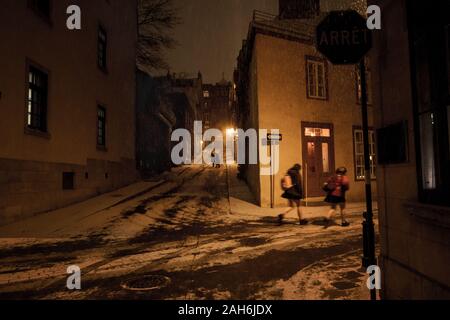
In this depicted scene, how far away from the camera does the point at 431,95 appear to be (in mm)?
3496

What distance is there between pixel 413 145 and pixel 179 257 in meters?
4.60

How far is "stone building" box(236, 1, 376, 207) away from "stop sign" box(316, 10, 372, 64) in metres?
9.46

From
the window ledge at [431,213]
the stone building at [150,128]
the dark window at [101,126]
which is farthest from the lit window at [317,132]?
the stone building at [150,128]

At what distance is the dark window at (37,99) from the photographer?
11.1m

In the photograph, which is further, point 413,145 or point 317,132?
point 317,132

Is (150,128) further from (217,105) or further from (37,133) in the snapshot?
(217,105)

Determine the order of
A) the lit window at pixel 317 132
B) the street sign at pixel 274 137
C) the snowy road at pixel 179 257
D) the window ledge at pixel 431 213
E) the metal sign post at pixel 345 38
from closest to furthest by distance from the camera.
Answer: the window ledge at pixel 431 213 → the metal sign post at pixel 345 38 → the snowy road at pixel 179 257 → the street sign at pixel 274 137 → the lit window at pixel 317 132

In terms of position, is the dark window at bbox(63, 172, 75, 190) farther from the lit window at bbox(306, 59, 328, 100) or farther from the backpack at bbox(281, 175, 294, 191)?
the lit window at bbox(306, 59, 328, 100)

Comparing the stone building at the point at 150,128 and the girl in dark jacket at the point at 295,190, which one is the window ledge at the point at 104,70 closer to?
the stone building at the point at 150,128

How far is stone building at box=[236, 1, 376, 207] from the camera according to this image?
45.4 ft

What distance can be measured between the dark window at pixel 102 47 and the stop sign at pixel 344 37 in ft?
48.0

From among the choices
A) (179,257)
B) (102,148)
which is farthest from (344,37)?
(102,148)

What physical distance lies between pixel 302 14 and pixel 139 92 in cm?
1207
